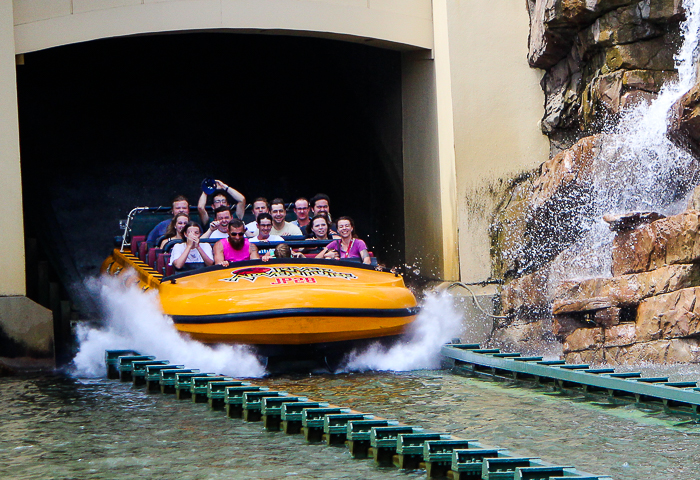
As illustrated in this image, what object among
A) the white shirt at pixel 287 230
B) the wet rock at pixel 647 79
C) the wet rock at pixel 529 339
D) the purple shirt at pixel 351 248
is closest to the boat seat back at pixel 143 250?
the white shirt at pixel 287 230

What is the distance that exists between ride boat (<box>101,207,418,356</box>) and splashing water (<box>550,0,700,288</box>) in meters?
2.19

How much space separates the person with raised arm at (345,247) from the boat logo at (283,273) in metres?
0.64

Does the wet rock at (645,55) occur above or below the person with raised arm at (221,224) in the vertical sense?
above

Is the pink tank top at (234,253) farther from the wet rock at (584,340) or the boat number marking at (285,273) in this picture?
the wet rock at (584,340)

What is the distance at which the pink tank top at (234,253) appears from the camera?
8336 millimetres

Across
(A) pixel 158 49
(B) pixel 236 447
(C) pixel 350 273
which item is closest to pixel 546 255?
(C) pixel 350 273

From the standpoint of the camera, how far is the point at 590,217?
385 inches

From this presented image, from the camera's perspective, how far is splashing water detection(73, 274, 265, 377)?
7430 mm

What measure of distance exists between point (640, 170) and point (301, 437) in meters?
5.48

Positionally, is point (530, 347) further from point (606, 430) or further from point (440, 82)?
point (606, 430)

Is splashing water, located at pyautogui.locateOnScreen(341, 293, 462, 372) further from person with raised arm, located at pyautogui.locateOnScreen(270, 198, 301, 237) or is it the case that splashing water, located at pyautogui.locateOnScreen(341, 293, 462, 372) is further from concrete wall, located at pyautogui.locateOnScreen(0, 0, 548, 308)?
concrete wall, located at pyautogui.locateOnScreen(0, 0, 548, 308)

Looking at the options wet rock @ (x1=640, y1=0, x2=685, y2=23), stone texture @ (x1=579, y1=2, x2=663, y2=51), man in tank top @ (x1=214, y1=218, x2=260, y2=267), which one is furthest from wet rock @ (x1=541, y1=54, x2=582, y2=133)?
man in tank top @ (x1=214, y1=218, x2=260, y2=267)

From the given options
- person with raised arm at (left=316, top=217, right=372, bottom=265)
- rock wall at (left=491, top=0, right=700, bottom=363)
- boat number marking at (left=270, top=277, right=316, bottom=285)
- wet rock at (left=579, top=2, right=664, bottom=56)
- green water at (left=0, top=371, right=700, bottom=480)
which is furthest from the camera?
wet rock at (left=579, top=2, right=664, bottom=56)

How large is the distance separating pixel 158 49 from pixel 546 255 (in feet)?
27.1
